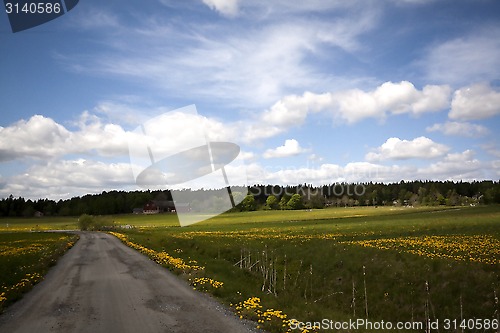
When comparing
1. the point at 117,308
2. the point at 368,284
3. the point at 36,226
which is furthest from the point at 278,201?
the point at 117,308

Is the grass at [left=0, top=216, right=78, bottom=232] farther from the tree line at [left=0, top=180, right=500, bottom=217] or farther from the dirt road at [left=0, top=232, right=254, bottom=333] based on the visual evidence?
the dirt road at [left=0, top=232, right=254, bottom=333]

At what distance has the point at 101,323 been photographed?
1037 centimetres

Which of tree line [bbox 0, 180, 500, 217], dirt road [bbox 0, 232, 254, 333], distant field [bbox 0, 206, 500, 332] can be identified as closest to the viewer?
dirt road [bbox 0, 232, 254, 333]

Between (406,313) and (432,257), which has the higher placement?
(432,257)

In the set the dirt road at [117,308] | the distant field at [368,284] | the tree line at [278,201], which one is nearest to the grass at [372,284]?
the distant field at [368,284]

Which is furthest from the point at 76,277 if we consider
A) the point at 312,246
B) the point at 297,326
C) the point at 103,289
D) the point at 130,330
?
the point at 312,246

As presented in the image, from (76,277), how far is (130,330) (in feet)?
35.7

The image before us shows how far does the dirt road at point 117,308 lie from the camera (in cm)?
1001

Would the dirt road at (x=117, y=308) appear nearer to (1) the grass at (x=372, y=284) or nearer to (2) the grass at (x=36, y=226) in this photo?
(1) the grass at (x=372, y=284)

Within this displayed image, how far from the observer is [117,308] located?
39.5ft

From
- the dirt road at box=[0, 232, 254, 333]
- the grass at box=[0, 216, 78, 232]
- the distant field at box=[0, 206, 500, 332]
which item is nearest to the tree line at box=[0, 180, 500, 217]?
the grass at box=[0, 216, 78, 232]

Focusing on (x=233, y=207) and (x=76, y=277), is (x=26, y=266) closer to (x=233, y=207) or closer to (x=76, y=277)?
(x=76, y=277)

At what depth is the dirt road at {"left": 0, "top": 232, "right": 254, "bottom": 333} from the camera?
10008 millimetres

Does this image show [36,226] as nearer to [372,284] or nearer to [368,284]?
[368,284]
